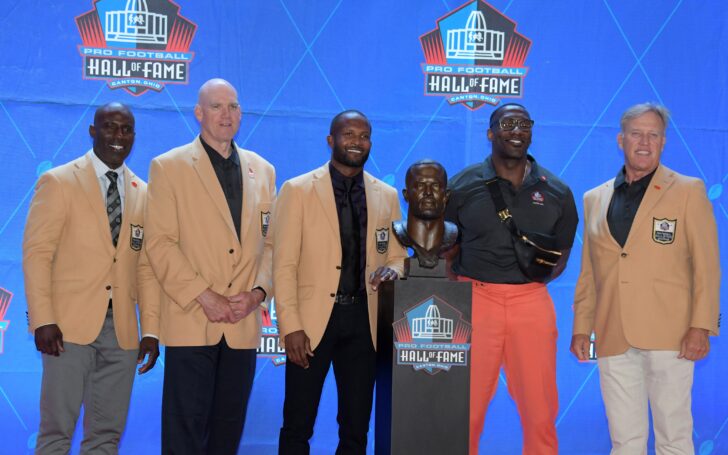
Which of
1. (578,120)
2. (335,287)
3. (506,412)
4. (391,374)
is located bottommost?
(506,412)

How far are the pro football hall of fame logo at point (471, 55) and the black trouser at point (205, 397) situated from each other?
2.18 m

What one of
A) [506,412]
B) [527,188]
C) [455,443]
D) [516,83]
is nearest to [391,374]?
[455,443]

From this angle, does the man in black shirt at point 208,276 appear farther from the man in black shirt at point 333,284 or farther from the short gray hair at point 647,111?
the short gray hair at point 647,111

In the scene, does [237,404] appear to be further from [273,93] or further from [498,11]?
[498,11]

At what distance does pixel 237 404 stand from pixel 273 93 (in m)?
2.01

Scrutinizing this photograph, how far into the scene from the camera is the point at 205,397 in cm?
333

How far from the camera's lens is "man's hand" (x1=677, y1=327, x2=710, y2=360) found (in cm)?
338

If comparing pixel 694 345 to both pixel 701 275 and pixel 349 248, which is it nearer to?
pixel 701 275

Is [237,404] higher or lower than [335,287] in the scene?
lower

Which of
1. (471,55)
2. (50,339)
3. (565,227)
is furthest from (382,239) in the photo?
(471,55)

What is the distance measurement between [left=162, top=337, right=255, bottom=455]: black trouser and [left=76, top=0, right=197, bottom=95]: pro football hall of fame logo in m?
1.88

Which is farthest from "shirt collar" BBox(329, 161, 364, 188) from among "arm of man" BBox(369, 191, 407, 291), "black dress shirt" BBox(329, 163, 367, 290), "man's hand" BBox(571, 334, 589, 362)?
"man's hand" BBox(571, 334, 589, 362)

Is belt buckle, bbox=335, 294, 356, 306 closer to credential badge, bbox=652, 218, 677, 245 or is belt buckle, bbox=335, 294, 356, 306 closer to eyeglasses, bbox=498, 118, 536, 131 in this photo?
eyeglasses, bbox=498, 118, 536, 131

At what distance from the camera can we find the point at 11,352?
14.4ft
